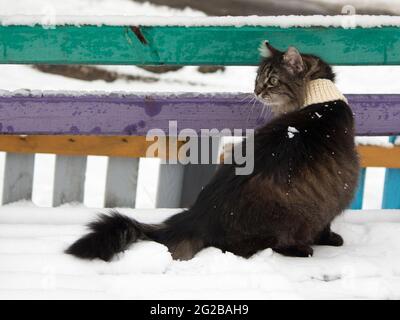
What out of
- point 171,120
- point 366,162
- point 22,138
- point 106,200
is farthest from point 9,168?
point 366,162

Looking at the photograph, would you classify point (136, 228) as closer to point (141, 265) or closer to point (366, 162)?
point (141, 265)

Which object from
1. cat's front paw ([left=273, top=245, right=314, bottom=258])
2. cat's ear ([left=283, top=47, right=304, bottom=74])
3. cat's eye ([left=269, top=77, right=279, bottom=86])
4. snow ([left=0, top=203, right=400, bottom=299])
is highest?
cat's ear ([left=283, top=47, right=304, bottom=74])

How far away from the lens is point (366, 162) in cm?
347

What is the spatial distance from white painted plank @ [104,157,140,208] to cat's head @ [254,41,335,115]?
0.90 meters

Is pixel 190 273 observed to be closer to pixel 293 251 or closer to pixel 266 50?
pixel 293 251

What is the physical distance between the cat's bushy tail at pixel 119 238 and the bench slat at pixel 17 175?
1127 mm

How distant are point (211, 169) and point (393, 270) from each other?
145cm

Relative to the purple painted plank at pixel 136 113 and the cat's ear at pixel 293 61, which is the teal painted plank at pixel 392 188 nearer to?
the purple painted plank at pixel 136 113

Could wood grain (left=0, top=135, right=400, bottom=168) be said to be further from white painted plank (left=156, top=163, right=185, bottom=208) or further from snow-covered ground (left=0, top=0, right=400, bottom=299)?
snow-covered ground (left=0, top=0, right=400, bottom=299)

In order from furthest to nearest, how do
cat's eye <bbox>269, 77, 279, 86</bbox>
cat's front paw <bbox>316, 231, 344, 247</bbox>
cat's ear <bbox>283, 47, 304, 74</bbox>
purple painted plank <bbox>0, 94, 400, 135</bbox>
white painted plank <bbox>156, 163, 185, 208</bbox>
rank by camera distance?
white painted plank <bbox>156, 163, 185, 208</bbox> → purple painted plank <bbox>0, 94, 400, 135</bbox> → cat's eye <bbox>269, 77, 279, 86</bbox> → cat's ear <bbox>283, 47, 304, 74</bbox> → cat's front paw <bbox>316, 231, 344, 247</bbox>

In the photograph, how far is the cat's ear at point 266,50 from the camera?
2822 mm

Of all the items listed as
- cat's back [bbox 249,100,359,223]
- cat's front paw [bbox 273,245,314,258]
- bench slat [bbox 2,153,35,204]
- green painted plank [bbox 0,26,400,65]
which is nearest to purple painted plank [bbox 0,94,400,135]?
green painted plank [bbox 0,26,400,65]

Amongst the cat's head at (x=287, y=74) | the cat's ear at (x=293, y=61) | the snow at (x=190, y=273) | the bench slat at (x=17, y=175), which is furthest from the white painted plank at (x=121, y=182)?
the cat's ear at (x=293, y=61)

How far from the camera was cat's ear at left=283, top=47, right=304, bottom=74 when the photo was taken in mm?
2768
